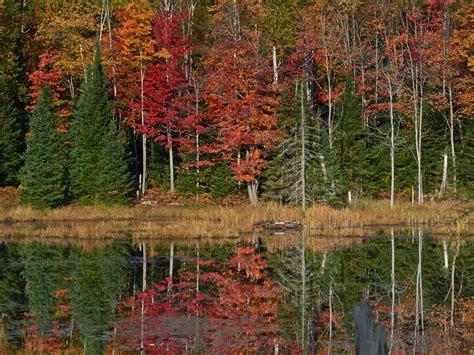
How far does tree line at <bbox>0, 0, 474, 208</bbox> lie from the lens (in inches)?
2146

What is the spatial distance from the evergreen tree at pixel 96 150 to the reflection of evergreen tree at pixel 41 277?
16.7 m

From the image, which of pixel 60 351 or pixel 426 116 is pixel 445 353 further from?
pixel 426 116

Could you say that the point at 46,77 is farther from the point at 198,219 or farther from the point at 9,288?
the point at 9,288

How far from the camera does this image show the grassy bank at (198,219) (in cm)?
4112

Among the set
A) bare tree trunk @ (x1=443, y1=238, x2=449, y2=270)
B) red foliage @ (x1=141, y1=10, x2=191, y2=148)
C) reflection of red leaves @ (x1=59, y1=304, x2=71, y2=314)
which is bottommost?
reflection of red leaves @ (x1=59, y1=304, x2=71, y2=314)

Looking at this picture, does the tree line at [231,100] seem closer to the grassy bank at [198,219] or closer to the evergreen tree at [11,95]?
the evergreen tree at [11,95]

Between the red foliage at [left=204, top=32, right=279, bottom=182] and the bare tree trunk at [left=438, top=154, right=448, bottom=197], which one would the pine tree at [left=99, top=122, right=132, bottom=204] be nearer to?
the red foliage at [left=204, top=32, right=279, bottom=182]

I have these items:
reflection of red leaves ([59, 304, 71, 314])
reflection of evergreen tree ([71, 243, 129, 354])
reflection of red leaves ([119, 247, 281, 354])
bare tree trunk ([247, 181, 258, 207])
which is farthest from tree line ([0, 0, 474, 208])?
reflection of red leaves ([59, 304, 71, 314])

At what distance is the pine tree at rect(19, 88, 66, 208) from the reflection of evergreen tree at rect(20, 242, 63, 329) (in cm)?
1433

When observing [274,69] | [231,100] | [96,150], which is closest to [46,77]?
[96,150]

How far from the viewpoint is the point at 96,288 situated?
2570cm

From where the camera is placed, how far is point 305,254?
32.6 meters

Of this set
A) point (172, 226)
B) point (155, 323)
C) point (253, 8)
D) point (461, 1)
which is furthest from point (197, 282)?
point (461, 1)

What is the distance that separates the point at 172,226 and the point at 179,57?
78.7 ft
